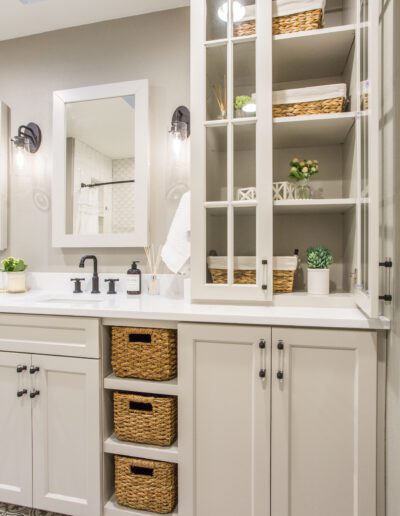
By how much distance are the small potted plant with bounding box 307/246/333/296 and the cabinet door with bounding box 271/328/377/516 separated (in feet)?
1.20

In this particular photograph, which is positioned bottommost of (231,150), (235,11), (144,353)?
(144,353)

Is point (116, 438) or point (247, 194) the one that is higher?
point (247, 194)

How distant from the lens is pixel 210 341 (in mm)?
1392

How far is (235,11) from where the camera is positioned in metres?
1.57

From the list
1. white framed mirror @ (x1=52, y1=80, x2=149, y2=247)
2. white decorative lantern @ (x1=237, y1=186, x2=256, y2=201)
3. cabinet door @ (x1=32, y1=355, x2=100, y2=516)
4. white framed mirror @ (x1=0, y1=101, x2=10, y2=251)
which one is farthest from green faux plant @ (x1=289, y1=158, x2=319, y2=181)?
white framed mirror @ (x1=0, y1=101, x2=10, y2=251)

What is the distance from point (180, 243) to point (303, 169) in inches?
27.2

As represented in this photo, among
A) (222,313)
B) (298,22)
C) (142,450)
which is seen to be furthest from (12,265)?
(298,22)

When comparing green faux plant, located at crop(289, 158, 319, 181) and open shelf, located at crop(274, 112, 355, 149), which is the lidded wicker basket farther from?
green faux plant, located at crop(289, 158, 319, 181)

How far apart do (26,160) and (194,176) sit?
137cm

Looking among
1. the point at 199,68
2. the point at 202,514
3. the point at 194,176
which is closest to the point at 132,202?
the point at 194,176

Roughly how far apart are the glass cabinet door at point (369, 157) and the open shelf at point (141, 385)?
81 centimetres

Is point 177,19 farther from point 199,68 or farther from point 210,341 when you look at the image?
point 210,341

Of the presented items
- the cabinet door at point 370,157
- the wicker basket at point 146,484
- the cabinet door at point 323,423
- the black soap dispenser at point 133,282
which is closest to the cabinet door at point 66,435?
the wicker basket at point 146,484

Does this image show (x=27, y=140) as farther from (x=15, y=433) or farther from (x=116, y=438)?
(x=116, y=438)
